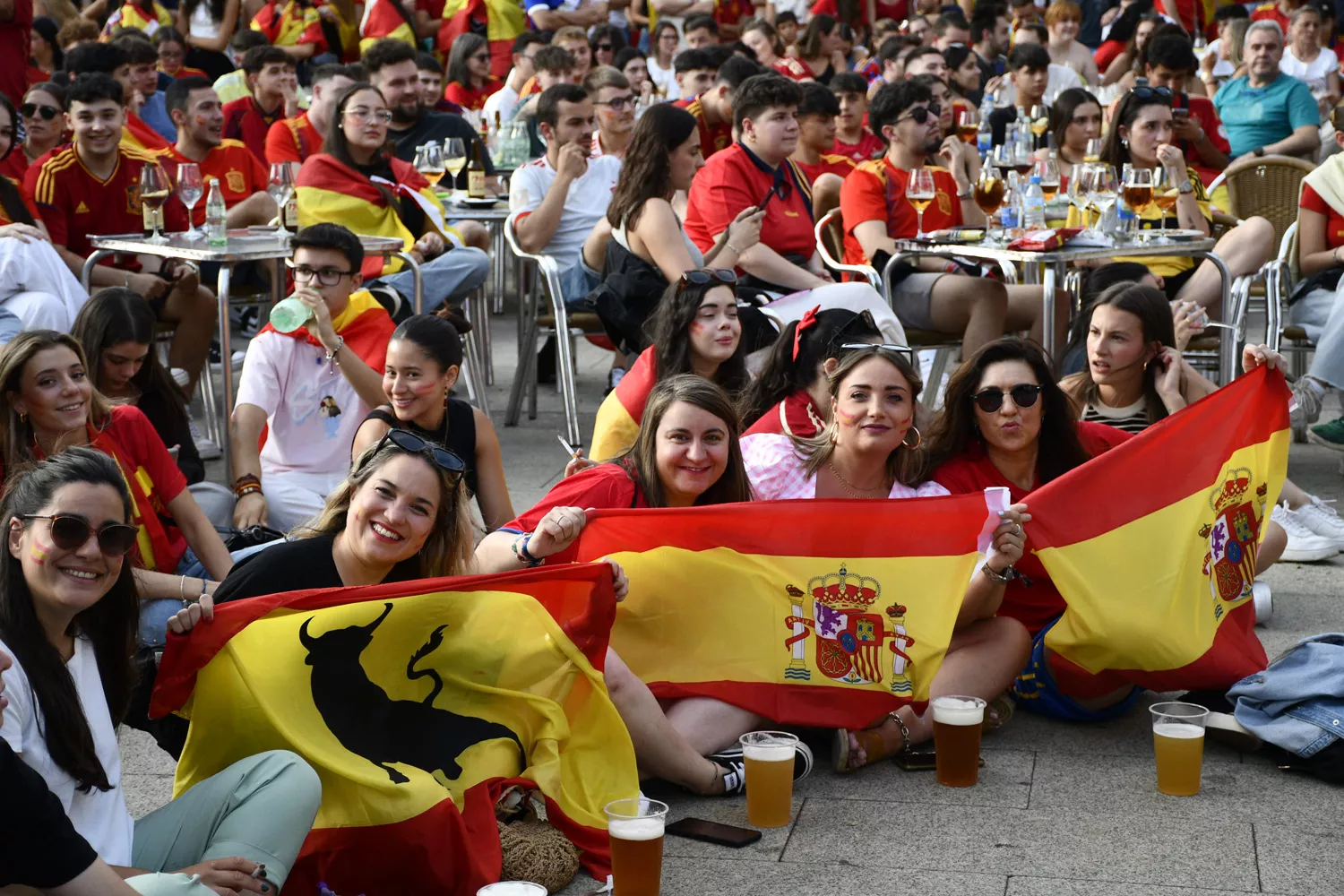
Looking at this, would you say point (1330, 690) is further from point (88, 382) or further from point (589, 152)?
point (589, 152)

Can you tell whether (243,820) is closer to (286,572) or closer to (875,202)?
(286,572)

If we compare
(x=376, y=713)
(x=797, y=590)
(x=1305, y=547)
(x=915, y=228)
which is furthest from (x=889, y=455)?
(x=915, y=228)

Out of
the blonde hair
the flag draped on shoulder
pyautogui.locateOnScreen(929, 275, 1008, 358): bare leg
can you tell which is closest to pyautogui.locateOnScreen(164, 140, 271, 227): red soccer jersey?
pyautogui.locateOnScreen(929, 275, 1008, 358): bare leg

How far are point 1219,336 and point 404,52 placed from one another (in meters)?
4.61

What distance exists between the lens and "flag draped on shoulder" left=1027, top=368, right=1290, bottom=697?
3975mm

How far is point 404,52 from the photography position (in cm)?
887

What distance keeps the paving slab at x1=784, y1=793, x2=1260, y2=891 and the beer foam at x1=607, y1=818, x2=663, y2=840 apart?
1.63 feet

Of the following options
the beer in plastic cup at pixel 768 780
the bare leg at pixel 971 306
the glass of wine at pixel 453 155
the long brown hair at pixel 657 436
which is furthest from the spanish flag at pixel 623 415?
the glass of wine at pixel 453 155

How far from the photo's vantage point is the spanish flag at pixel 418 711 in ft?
10.1

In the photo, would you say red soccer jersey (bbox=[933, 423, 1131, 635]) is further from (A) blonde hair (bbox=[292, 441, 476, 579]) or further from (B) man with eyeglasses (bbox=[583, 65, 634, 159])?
(B) man with eyeglasses (bbox=[583, 65, 634, 159])

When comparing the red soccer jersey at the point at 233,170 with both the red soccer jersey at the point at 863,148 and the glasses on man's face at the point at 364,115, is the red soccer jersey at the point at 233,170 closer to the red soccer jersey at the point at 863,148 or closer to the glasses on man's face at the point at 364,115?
the glasses on man's face at the point at 364,115

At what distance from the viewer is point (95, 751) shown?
2.69m

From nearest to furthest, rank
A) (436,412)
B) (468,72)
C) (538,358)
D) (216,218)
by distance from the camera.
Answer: (436,412) < (216,218) < (538,358) < (468,72)

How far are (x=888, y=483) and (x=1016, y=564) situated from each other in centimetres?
39
